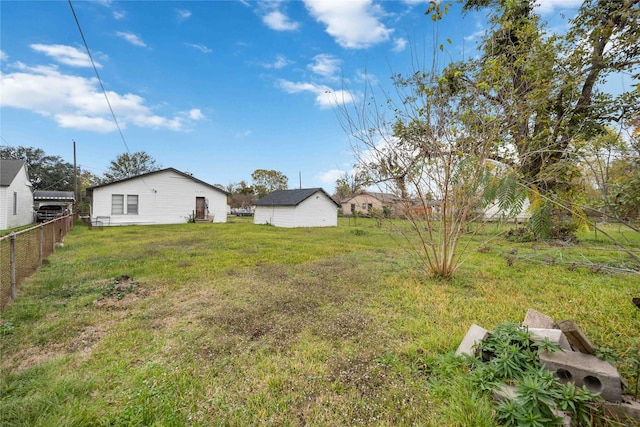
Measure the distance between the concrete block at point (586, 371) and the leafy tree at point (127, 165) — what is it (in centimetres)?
4414

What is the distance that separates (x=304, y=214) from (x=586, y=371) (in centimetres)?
1719

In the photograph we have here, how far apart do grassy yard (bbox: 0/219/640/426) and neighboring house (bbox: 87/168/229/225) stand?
44.0 feet

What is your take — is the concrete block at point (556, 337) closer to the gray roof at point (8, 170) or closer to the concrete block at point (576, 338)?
the concrete block at point (576, 338)

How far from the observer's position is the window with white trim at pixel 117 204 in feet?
54.5

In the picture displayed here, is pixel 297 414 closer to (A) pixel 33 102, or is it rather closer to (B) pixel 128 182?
(A) pixel 33 102

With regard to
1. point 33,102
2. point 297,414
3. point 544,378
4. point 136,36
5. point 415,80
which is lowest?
point 297,414

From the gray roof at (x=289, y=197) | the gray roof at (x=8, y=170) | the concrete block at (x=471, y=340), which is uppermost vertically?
the gray roof at (x=8, y=170)

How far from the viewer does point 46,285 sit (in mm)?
4375

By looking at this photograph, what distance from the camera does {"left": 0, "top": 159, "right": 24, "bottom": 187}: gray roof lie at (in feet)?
41.8

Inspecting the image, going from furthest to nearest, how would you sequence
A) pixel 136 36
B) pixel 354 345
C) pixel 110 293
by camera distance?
pixel 136 36
pixel 110 293
pixel 354 345

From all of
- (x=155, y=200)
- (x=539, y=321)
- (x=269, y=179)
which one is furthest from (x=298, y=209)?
(x=269, y=179)

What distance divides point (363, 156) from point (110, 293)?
505cm

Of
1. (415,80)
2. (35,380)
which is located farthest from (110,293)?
(415,80)

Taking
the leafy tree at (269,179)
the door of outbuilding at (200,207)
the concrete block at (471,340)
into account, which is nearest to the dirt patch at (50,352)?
the concrete block at (471,340)
